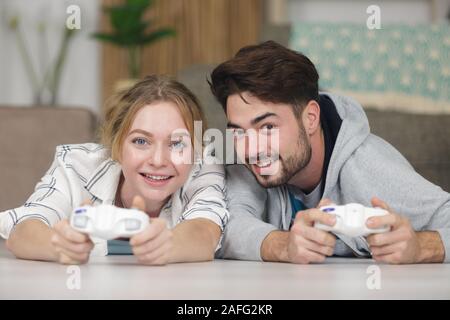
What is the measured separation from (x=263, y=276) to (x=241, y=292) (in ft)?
0.58

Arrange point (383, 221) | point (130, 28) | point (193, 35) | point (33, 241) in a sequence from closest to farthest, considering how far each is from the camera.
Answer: point (383, 221)
point (33, 241)
point (130, 28)
point (193, 35)

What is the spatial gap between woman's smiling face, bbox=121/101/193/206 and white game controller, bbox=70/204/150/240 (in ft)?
A: 1.07

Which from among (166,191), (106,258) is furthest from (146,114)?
(106,258)

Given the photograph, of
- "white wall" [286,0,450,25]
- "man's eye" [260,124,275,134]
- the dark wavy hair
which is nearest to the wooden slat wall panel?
"white wall" [286,0,450,25]

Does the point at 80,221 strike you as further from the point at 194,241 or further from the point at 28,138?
the point at 28,138

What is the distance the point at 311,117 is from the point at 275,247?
0.99 ft

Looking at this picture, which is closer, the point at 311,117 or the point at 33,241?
the point at 33,241

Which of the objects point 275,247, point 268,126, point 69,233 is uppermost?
point 268,126

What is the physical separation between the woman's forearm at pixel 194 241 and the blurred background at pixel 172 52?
0.83 meters

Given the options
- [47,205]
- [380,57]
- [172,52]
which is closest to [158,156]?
[47,205]

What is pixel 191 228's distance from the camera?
1345 mm

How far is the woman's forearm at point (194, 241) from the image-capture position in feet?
4.29

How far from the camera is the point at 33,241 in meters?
1.33
